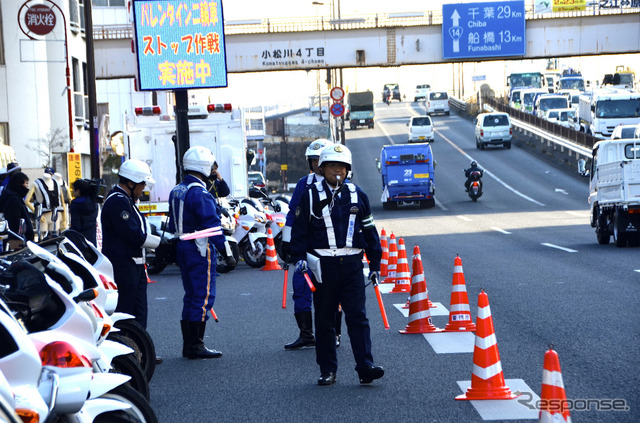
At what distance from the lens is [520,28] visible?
3822cm

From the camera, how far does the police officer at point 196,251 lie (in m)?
9.74

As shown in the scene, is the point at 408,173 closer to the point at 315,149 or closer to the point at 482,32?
the point at 482,32

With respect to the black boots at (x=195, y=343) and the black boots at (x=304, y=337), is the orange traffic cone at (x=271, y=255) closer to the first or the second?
the black boots at (x=304, y=337)

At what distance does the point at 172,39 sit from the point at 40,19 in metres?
9.21

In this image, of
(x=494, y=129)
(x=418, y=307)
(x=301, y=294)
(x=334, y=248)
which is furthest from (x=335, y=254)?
(x=494, y=129)

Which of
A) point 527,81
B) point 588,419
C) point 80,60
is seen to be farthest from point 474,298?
point 527,81

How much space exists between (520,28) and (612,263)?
73.7ft

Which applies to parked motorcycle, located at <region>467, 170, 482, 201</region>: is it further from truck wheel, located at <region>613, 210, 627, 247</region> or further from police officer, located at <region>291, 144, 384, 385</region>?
police officer, located at <region>291, 144, 384, 385</region>

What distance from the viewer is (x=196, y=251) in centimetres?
977

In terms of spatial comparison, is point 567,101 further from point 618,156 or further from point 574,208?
point 618,156

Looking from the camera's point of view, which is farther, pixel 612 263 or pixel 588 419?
pixel 612 263

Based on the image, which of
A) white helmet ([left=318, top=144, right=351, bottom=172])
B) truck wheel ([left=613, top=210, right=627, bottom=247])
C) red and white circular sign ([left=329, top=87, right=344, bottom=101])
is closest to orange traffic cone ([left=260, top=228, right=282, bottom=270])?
truck wheel ([left=613, top=210, right=627, bottom=247])

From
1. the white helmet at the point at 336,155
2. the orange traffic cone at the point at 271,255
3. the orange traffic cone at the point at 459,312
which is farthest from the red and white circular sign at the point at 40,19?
the white helmet at the point at 336,155

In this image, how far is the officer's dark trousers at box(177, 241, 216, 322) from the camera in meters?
9.73
